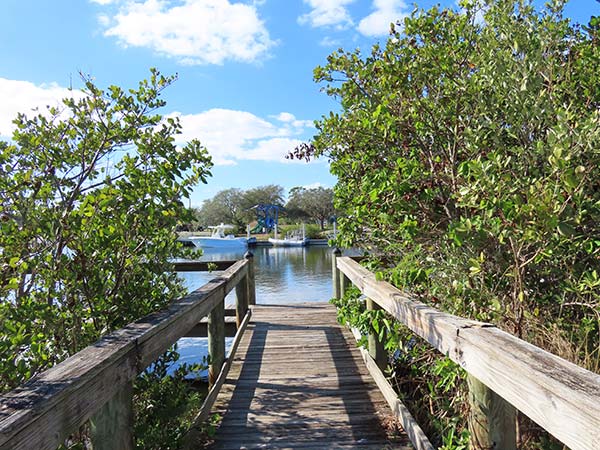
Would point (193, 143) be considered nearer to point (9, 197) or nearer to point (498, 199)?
point (9, 197)

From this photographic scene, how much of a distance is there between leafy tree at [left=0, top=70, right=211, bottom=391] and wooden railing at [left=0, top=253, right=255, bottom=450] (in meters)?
0.28

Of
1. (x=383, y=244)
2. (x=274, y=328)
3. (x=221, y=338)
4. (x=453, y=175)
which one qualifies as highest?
(x=453, y=175)

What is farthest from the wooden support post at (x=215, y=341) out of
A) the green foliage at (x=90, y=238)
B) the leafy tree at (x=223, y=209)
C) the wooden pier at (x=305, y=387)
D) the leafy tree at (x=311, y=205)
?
the leafy tree at (x=223, y=209)

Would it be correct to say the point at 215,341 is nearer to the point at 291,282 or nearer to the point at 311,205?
the point at 291,282

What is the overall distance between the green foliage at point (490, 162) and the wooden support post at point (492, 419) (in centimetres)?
44

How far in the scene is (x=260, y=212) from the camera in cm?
5556

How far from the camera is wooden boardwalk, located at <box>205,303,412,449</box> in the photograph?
258 centimetres

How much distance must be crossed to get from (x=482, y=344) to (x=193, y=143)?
70.4 inches

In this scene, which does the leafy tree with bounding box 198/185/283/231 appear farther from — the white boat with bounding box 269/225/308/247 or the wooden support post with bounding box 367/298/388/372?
the wooden support post with bounding box 367/298/388/372

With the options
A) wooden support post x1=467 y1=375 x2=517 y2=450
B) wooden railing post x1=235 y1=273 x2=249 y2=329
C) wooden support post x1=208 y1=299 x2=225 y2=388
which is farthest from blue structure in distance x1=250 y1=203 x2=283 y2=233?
wooden support post x1=467 y1=375 x2=517 y2=450

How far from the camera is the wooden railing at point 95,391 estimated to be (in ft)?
3.08

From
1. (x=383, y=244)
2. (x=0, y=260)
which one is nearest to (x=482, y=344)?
(x=383, y=244)

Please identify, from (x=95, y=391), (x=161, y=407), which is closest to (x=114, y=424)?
(x=95, y=391)

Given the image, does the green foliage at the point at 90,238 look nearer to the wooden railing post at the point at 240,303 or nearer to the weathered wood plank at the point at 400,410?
the weathered wood plank at the point at 400,410
